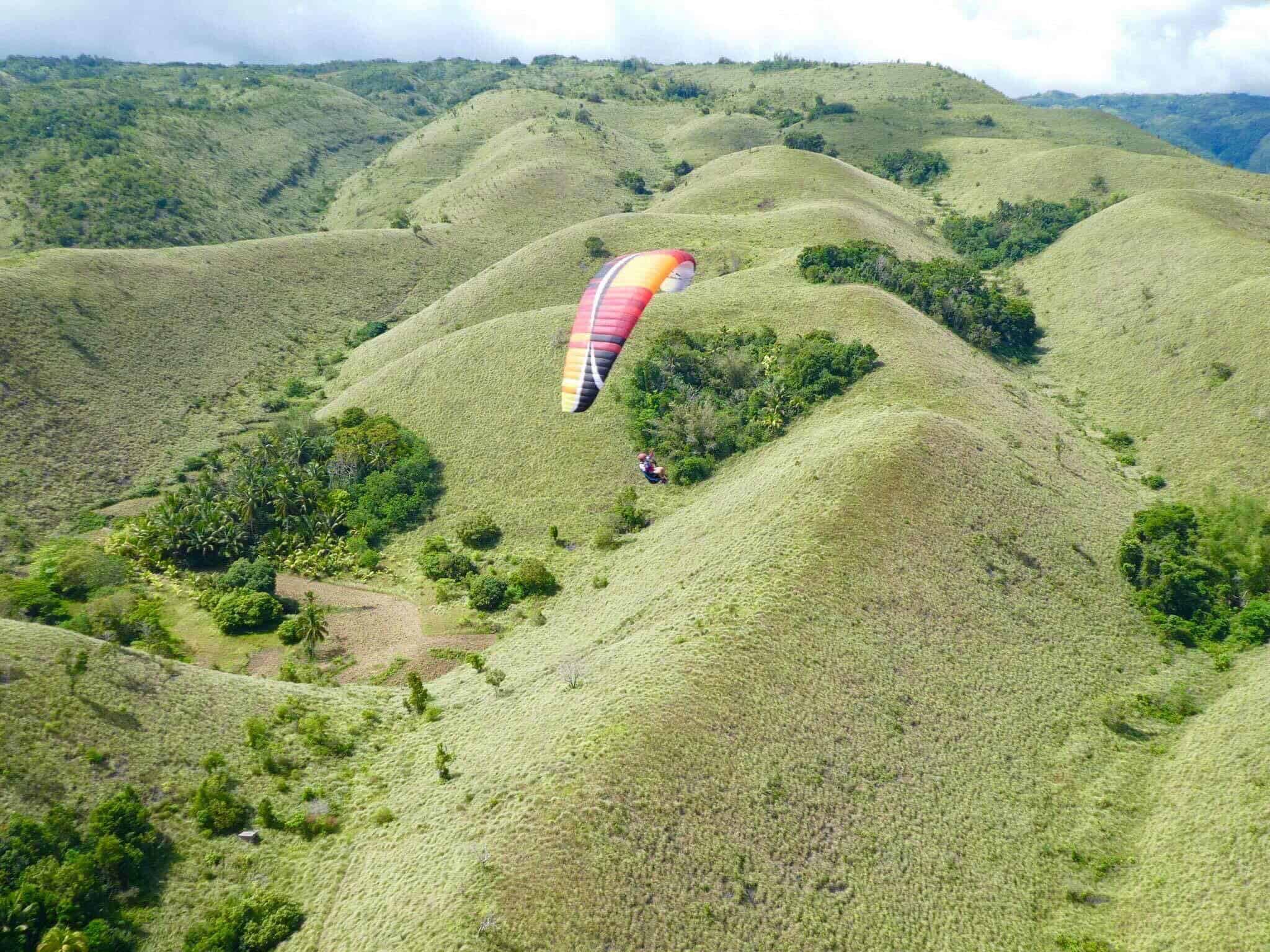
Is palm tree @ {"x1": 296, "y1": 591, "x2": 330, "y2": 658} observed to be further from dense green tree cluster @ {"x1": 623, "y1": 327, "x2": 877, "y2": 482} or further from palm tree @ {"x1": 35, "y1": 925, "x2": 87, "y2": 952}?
dense green tree cluster @ {"x1": 623, "y1": 327, "x2": 877, "y2": 482}

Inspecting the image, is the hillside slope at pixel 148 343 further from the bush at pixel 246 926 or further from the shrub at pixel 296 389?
the bush at pixel 246 926

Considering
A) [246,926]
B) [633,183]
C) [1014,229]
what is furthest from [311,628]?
[633,183]

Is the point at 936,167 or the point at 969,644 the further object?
the point at 936,167

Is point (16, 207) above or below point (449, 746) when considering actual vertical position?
above


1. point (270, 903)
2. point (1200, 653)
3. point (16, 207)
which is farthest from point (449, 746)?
point (16, 207)

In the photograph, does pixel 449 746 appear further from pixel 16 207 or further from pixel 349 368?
pixel 16 207

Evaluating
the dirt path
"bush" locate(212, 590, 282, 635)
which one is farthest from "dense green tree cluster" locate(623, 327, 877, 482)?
"bush" locate(212, 590, 282, 635)
